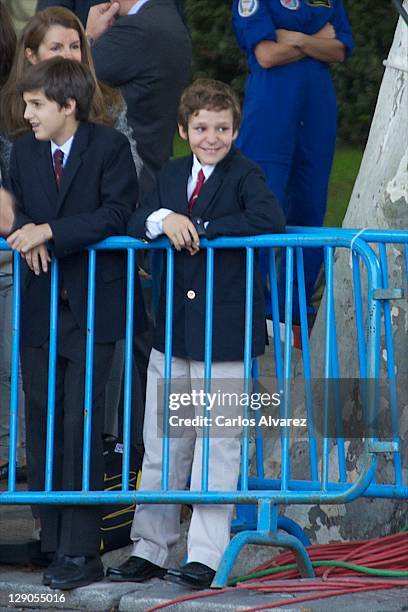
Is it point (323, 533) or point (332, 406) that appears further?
point (323, 533)

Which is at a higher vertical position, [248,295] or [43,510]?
[248,295]

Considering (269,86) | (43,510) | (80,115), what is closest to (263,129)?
(269,86)

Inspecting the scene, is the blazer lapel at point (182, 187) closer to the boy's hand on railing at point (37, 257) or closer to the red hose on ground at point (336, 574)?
the boy's hand on railing at point (37, 257)

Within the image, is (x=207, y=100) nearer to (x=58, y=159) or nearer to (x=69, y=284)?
(x=58, y=159)

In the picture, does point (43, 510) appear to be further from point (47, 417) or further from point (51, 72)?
point (51, 72)

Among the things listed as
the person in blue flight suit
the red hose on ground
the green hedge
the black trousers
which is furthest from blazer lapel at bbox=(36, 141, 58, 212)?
the green hedge

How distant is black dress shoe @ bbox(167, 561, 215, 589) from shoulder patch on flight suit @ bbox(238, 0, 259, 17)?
3.21 m

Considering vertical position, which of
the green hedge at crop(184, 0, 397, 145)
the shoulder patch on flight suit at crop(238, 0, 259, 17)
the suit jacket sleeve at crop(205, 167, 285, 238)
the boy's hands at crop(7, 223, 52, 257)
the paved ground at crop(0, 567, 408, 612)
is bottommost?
the paved ground at crop(0, 567, 408, 612)

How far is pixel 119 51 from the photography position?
711 cm

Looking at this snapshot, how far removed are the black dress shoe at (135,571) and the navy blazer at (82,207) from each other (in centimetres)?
78

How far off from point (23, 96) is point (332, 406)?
5.10ft

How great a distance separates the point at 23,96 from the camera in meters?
5.60

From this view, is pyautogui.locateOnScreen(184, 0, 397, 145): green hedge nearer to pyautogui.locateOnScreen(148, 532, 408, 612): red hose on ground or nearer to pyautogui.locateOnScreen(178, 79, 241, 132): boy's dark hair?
pyautogui.locateOnScreen(178, 79, 241, 132): boy's dark hair

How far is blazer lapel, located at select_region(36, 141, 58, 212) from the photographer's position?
5512mm
